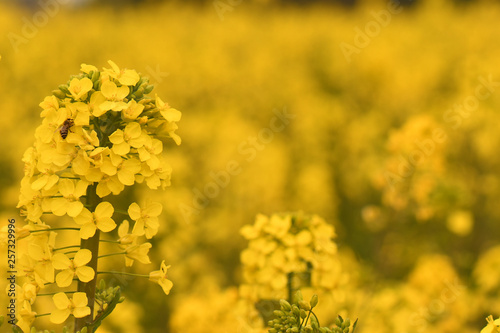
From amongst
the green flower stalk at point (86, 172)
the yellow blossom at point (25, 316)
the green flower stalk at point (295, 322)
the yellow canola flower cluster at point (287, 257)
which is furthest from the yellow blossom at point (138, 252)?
the yellow canola flower cluster at point (287, 257)

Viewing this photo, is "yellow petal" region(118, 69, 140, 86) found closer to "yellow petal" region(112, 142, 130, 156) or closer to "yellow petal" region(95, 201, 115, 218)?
"yellow petal" region(112, 142, 130, 156)

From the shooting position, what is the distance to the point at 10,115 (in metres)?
8.34

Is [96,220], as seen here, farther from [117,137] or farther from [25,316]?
[25,316]

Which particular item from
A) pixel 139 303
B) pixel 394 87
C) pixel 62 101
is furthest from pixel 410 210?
pixel 394 87

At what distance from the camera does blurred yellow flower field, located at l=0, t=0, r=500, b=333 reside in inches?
71.4

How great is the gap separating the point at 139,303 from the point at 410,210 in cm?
260

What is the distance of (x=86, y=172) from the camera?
170 cm

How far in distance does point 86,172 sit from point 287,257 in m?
1.04

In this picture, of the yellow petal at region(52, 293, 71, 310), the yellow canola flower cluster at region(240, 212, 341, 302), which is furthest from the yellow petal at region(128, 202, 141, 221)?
the yellow canola flower cluster at region(240, 212, 341, 302)

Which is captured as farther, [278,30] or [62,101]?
[278,30]

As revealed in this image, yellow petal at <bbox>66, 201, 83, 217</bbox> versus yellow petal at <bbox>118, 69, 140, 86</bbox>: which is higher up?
yellow petal at <bbox>118, 69, 140, 86</bbox>

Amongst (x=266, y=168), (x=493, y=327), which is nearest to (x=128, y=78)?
(x=493, y=327)

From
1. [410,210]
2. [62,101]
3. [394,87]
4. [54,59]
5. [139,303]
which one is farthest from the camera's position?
[54,59]

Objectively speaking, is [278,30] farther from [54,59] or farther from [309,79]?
[54,59]
